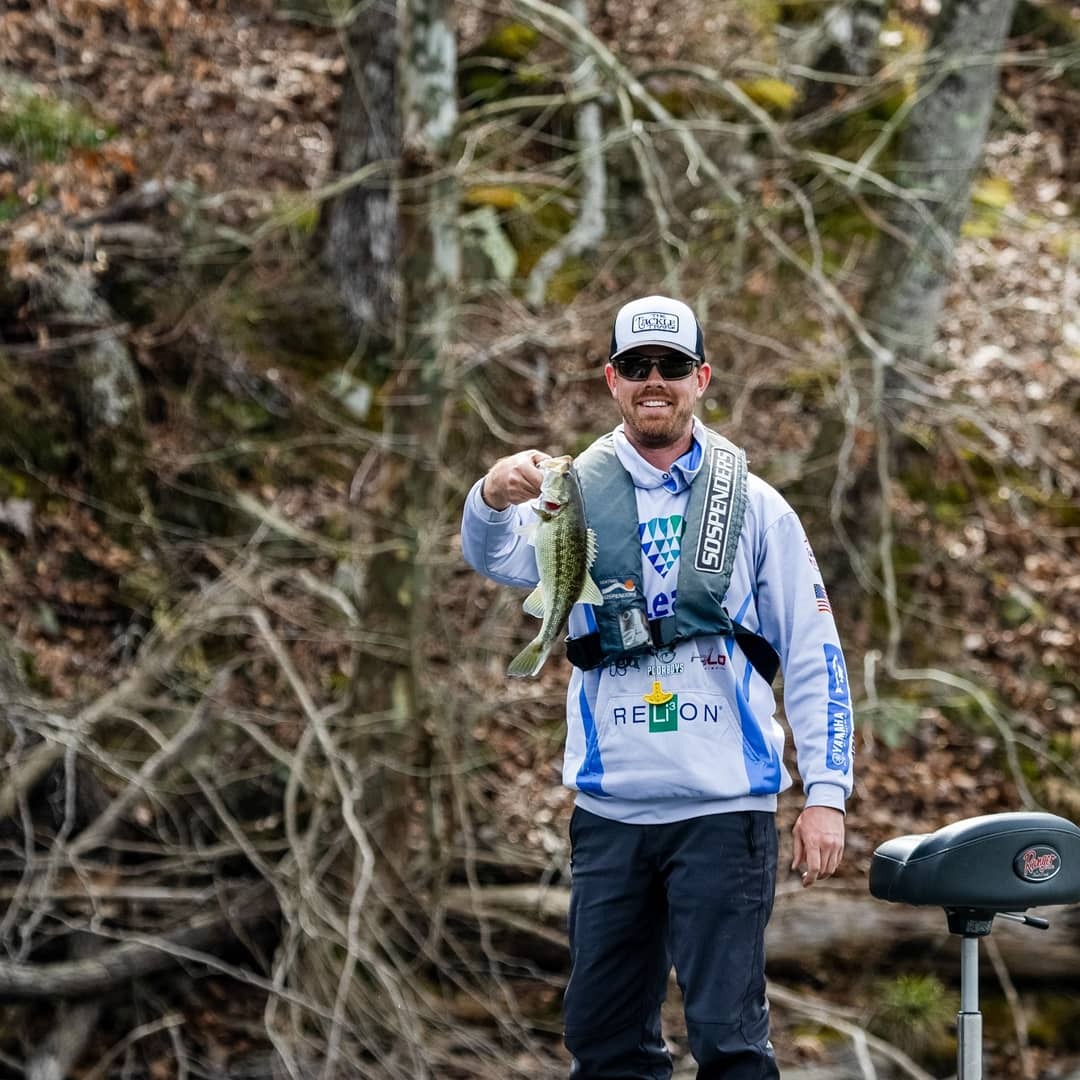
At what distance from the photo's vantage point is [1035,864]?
280 centimetres

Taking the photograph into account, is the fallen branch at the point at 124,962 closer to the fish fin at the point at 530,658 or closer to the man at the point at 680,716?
the man at the point at 680,716

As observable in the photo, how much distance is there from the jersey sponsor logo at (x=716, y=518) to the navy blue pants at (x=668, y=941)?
554 millimetres

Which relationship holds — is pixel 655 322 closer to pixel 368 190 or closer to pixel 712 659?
pixel 712 659

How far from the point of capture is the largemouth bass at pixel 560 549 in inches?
122

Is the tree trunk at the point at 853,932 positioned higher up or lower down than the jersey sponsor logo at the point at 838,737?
lower down

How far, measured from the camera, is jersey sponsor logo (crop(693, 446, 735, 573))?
10.5ft

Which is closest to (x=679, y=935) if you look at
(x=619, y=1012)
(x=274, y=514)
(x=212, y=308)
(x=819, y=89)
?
(x=619, y=1012)

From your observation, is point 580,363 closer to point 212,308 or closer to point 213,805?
point 212,308

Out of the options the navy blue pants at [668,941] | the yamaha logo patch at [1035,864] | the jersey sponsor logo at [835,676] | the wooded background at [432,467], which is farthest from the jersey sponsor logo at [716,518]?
the wooded background at [432,467]

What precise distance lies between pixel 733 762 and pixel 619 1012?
0.62 m

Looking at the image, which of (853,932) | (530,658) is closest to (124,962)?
(853,932)

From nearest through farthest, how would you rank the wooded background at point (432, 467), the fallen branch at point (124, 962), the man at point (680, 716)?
1. the man at point (680, 716)
2. the fallen branch at point (124, 962)
3. the wooded background at point (432, 467)

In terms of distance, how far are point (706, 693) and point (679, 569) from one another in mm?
277

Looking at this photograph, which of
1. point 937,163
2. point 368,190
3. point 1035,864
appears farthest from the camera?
point 368,190
